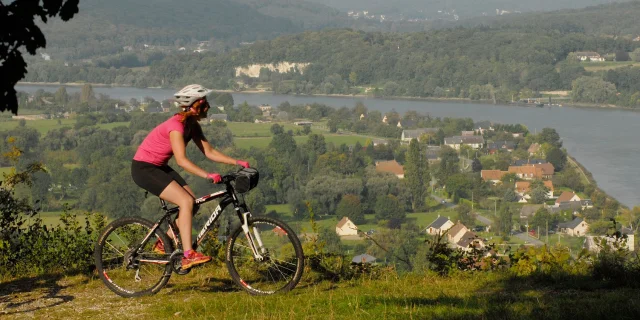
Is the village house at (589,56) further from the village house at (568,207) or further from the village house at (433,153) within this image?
the village house at (568,207)

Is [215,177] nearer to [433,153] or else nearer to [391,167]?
[391,167]

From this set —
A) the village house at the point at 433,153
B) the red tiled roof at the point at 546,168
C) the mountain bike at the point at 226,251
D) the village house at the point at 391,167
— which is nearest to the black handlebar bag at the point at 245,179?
the mountain bike at the point at 226,251

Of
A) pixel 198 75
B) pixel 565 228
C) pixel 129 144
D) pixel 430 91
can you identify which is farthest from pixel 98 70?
pixel 565 228

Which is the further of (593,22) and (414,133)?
(593,22)

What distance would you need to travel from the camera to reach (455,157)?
51.9 meters

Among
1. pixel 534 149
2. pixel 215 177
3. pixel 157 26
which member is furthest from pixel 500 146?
pixel 157 26

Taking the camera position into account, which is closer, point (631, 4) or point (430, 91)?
point (430, 91)

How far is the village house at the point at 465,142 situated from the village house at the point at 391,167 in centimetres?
997

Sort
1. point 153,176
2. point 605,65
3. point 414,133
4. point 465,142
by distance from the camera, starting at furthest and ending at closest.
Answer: point 605,65
point 414,133
point 465,142
point 153,176

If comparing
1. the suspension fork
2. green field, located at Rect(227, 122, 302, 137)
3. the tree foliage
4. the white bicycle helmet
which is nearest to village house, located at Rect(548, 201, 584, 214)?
green field, located at Rect(227, 122, 302, 137)

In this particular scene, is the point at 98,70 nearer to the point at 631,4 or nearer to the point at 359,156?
the point at 359,156

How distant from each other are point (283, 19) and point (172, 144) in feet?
625

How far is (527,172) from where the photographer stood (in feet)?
153

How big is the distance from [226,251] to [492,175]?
1673 inches
